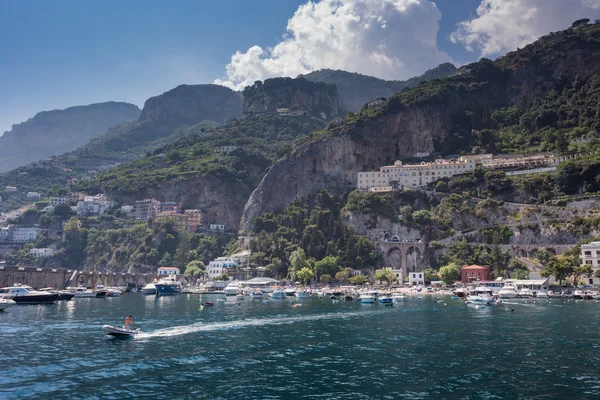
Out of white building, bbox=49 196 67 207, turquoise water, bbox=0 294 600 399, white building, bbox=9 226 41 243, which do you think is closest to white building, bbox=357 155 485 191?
turquoise water, bbox=0 294 600 399

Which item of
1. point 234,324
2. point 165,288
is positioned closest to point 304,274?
point 165,288

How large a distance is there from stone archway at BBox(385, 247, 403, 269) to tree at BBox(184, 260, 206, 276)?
55.3 metres

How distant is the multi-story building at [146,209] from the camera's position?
17312 centimetres

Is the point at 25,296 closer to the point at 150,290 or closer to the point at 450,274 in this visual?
the point at 150,290

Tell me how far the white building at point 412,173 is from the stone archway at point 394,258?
77.0ft

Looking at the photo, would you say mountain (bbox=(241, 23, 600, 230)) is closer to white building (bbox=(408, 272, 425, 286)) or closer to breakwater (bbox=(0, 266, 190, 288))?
breakwater (bbox=(0, 266, 190, 288))

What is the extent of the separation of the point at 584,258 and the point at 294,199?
87.2m

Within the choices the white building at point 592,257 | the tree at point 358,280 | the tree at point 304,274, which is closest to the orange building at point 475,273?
Answer: the white building at point 592,257

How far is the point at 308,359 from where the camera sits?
3064cm

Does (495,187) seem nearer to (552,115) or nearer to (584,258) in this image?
(584,258)

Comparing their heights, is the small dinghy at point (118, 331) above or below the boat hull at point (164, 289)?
above

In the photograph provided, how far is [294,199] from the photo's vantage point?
15312 centimetres

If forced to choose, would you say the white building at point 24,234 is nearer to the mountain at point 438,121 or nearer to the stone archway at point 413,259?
the mountain at point 438,121

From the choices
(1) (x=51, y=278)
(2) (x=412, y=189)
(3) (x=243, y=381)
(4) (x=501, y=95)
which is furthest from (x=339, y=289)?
(4) (x=501, y=95)
